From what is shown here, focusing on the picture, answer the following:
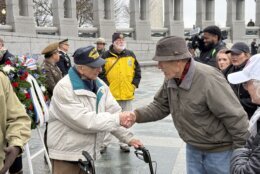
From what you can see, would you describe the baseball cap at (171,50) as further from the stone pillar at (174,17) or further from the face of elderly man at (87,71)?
the stone pillar at (174,17)

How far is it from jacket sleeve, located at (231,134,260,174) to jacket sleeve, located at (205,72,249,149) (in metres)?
0.70

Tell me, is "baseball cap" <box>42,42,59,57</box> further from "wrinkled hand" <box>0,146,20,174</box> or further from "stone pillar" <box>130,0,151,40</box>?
"stone pillar" <box>130,0,151,40</box>

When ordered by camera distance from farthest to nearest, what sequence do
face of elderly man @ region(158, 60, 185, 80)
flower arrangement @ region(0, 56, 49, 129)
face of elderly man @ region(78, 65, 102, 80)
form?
1. flower arrangement @ region(0, 56, 49, 129)
2. face of elderly man @ region(78, 65, 102, 80)
3. face of elderly man @ region(158, 60, 185, 80)

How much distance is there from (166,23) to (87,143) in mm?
24267

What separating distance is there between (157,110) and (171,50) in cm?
76

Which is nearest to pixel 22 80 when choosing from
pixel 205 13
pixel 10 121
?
pixel 10 121

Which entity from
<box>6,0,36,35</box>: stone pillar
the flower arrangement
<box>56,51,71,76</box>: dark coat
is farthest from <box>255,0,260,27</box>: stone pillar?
the flower arrangement

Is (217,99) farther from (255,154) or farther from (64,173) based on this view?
(64,173)

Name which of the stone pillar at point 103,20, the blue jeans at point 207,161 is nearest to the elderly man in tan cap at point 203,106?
the blue jeans at point 207,161

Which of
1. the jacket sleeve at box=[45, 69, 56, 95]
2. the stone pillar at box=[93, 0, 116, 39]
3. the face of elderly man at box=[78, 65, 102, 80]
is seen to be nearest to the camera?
the face of elderly man at box=[78, 65, 102, 80]

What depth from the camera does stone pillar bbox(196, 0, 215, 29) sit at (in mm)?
27938

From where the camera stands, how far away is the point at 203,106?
2994mm

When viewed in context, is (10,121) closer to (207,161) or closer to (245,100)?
(207,161)

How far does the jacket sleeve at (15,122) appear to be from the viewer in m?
2.45
